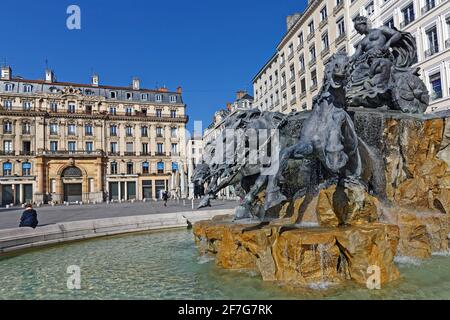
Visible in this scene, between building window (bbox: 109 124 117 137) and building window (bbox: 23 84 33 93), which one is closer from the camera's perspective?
building window (bbox: 23 84 33 93)

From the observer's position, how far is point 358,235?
4.99 meters

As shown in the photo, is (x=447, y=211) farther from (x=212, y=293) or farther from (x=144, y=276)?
(x=144, y=276)

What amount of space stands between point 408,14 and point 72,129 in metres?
57.3

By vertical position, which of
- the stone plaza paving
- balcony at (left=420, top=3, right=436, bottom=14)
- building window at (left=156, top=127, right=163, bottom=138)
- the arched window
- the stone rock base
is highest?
balcony at (left=420, top=3, right=436, bottom=14)

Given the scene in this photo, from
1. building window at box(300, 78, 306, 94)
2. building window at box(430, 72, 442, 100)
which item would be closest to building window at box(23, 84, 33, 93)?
building window at box(300, 78, 306, 94)

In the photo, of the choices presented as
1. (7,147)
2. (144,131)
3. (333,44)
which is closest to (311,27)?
(333,44)

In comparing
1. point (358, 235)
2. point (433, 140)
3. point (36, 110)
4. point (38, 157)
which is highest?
point (36, 110)

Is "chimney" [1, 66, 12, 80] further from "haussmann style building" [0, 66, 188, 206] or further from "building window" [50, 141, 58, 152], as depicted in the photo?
"building window" [50, 141, 58, 152]

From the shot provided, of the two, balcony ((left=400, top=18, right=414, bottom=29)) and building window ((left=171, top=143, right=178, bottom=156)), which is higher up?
balcony ((left=400, top=18, right=414, bottom=29))

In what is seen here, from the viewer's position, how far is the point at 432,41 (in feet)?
84.8

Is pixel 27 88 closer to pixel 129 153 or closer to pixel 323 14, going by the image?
pixel 129 153

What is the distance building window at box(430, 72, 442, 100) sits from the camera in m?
25.2
